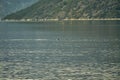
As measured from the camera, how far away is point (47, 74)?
9769 centimetres

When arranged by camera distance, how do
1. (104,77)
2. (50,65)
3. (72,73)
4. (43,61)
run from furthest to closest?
(43,61)
(50,65)
(72,73)
(104,77)

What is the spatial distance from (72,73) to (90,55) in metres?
38.0

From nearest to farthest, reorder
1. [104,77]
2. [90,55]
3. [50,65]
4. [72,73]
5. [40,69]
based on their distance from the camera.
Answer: [104,77], [72,73], [40,69], [50,65], [90,55]

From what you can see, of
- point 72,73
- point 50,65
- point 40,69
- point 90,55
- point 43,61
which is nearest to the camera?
point 72,73

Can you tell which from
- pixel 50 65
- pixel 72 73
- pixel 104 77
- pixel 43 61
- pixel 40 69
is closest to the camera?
pixel 104 77

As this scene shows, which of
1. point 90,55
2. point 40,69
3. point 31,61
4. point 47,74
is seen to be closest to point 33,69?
point 40,69

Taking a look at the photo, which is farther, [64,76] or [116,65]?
[116,65]

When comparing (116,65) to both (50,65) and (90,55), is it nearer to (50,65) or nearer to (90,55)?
(50,65)

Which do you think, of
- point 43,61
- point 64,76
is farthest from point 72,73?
point 43,61

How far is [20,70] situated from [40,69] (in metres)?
4.26

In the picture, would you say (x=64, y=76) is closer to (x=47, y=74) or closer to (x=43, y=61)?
(x=47, y=74)

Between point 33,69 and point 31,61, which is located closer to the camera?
point 33,69

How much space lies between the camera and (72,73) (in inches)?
3893

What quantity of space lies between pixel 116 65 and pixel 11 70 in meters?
22.8
